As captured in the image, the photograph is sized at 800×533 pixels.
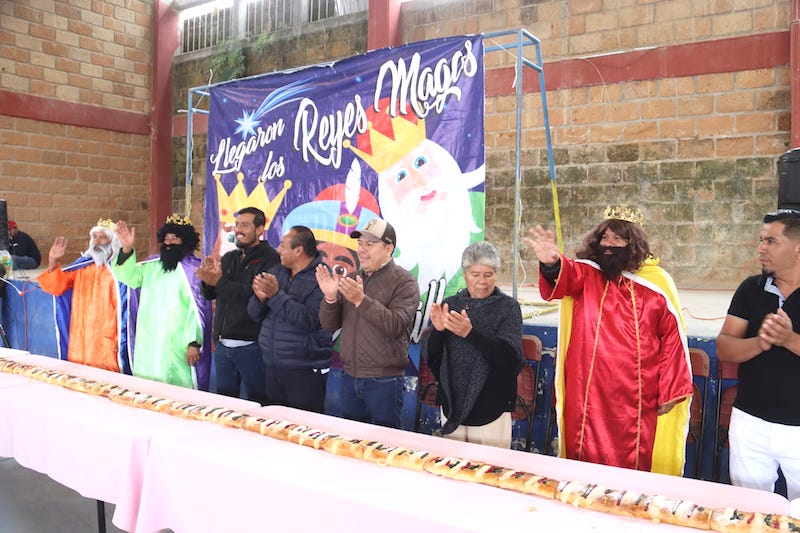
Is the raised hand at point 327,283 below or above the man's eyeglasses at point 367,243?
below

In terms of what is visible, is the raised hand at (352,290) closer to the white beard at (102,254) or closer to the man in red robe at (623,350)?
the man in red robe at (623,350)

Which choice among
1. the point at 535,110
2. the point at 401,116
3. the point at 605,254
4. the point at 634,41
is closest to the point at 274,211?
the point at 401,116

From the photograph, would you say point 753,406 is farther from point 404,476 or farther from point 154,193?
point 154,193

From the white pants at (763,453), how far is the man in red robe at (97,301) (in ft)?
11.4

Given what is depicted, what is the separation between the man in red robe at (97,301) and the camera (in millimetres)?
4188

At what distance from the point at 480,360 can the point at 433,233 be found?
1.01 m

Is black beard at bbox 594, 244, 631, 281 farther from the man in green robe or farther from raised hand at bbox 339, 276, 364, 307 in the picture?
the man in green robe

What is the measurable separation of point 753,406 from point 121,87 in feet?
31.1

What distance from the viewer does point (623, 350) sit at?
95.4 inches

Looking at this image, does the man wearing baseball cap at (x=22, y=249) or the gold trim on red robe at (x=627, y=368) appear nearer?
the gold trim on red robe at (x=627, y=368)

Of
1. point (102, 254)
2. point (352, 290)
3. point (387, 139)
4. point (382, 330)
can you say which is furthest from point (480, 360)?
point (102, 254)

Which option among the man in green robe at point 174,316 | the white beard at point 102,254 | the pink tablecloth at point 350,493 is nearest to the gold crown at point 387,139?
the man in green robe at point 174,316

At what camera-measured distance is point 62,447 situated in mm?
2240

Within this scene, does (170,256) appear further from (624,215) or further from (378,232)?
(624,215)
